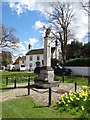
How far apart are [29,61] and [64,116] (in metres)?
52.3

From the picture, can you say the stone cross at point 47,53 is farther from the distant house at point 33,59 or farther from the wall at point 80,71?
the distant house at point 33,59

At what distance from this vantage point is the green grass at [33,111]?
5000 mm

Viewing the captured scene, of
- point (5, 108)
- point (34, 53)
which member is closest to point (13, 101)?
point (5, 108)

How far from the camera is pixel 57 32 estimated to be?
28578mm

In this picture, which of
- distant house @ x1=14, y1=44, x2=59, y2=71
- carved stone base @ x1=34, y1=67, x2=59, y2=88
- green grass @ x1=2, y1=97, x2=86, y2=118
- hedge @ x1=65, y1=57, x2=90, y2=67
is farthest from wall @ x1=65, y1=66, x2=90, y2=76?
distant house @ x1=14, y1=44, x2=59, y2=71

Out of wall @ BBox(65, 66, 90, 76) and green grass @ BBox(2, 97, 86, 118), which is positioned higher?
wall @ BBox(65, 66, 90, 76)

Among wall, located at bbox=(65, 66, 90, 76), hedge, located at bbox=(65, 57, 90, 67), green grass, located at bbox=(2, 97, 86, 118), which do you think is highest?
hedge, located at bbox=(65, 57, 90, 67)

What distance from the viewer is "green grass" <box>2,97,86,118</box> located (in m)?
5.00

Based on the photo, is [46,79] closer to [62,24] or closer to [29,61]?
[62,24]

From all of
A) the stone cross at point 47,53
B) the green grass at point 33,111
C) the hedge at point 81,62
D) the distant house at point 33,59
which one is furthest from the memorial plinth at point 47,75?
the distant house at point 33,59

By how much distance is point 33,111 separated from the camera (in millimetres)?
5422

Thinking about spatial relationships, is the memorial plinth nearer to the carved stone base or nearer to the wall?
the carved stone base

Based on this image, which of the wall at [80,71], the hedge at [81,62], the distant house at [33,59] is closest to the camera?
the wall at [80,71]

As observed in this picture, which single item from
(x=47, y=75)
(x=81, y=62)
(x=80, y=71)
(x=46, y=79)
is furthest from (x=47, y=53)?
(x=81, y=62)
